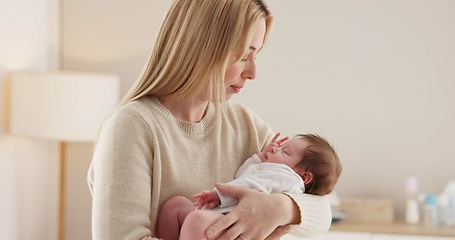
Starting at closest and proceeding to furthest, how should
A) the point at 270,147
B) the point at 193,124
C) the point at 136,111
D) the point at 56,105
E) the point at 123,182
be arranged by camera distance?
the point at 123,182
the point at 136,111
the point at 193,124
the point at 270,147
the point at 56,105

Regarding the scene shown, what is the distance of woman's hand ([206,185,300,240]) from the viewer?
1659 millimetres

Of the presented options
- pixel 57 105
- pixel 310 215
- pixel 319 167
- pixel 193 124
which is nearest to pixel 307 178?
pixel 319 167

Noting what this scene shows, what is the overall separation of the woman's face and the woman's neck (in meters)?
0.08

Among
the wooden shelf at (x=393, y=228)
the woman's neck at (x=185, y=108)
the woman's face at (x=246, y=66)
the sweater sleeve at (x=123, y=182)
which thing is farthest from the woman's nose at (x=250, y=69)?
the wooden shelf at (x=393, y=228)

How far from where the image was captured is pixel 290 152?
203 cm

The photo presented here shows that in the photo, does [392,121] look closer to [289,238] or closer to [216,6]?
[289,238]

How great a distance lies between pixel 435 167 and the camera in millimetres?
4059

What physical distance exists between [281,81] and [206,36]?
241cm

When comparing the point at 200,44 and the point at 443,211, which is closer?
the point at 200,44

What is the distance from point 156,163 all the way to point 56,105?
2.09m

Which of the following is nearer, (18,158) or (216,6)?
(216,6)

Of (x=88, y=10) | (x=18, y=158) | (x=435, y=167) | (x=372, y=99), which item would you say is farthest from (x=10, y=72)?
(x=435, y=167)

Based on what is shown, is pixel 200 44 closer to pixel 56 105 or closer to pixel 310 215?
pixel 310 215

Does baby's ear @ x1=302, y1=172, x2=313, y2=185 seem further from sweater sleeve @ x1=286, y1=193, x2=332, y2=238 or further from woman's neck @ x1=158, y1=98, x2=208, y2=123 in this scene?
woman's neck @ x1=158, y1=98, x2=208, y2=123
